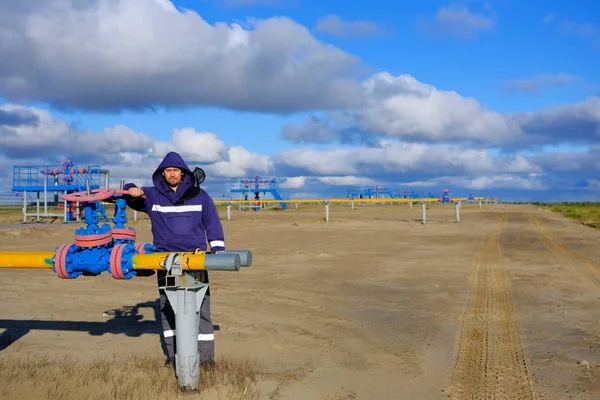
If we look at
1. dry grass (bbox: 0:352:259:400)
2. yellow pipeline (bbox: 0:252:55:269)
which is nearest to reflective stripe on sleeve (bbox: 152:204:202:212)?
yellow pipeline (bbox: 0:252:55:269)

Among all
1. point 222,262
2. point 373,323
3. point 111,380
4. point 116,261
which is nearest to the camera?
point 222,262

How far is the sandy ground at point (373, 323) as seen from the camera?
5.50 metres

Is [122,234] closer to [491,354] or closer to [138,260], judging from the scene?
[138,260]

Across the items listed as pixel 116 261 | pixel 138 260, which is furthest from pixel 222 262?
pixel 116 261

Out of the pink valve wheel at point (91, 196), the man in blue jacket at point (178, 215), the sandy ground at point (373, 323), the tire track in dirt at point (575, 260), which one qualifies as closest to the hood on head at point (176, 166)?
the man in blue jacket at point (178, 215)

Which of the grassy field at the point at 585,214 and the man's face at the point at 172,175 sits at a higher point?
the man's face at the point at 172,175

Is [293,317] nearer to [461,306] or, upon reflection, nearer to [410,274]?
[461,306]

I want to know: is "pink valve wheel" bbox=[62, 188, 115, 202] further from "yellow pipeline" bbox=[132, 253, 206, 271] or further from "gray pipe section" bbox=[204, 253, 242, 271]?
"gray pipe section" bbox=[204, 253, 242, 271]

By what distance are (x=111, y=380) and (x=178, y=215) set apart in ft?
4.96

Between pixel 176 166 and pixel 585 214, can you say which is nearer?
pixel 176 166

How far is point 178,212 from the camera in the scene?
5062mm

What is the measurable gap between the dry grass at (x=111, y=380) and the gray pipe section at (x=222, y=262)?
1.14 m

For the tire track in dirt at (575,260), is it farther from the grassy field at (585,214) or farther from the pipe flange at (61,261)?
the grassy field at (585,214)

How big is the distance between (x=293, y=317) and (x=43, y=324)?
3.49m
